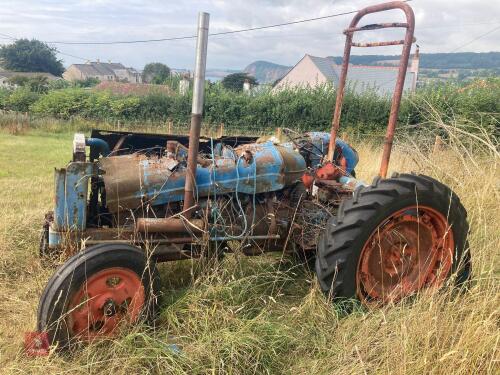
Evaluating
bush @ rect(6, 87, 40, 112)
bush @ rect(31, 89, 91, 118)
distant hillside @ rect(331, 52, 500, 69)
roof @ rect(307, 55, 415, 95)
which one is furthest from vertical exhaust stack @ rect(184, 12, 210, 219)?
distant hillside @ rect(331, 52, 500, 69)

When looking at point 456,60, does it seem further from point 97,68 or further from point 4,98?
point 4,98

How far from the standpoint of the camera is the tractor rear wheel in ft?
9.32

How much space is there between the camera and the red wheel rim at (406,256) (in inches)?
118

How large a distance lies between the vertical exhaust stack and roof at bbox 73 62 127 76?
11427cm

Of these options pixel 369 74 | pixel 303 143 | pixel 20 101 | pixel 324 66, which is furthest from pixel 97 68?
pixel 303 143

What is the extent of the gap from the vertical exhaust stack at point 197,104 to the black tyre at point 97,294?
0.55 m

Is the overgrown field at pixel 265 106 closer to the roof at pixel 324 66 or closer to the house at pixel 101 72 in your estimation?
the roof at pixel 324 66

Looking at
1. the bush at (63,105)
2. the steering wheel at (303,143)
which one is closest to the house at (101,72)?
the bush at (63,105)

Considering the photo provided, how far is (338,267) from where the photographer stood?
112 inches

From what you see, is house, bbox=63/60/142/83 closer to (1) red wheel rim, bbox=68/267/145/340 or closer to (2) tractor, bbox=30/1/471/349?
(2) tractor, bbox=30/1/471/349


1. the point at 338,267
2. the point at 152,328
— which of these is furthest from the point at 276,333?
the point at 152,328

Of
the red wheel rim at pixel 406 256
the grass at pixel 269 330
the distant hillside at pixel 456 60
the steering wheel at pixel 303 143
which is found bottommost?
the grass at pixel 269 330

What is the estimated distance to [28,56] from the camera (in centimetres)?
8006

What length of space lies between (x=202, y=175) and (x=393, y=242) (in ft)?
4.72
